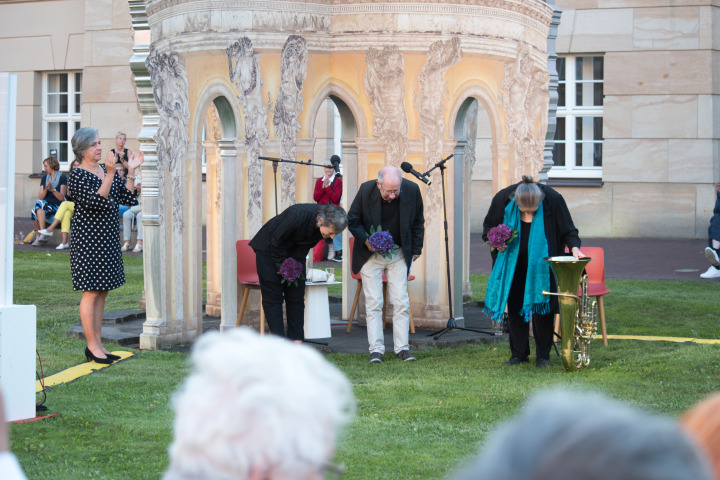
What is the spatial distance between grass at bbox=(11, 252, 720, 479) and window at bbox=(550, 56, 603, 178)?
11.3m

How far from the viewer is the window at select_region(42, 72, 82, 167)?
88.1 ft

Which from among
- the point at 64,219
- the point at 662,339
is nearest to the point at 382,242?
the point at 662,339

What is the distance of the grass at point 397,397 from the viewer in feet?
19.5

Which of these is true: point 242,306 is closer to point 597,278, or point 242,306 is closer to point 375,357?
point 375,357

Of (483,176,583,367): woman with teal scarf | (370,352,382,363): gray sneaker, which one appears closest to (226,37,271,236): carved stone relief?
(370,352,382,363): gray sneaker

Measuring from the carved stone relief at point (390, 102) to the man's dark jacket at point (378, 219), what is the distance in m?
1.72

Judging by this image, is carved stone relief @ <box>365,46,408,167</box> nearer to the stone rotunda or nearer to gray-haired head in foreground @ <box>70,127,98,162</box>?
the stone rotunda

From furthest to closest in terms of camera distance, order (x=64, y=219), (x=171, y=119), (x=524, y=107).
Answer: (x=64, y=219)
(x=524, y=107)
(x=171, y=119)

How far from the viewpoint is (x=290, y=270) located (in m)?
8.91

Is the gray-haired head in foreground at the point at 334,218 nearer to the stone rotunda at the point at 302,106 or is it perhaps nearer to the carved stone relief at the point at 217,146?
the stone rotunda at the point at 302,106

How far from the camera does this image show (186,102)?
34.8 ft

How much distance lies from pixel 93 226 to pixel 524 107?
5681 mm

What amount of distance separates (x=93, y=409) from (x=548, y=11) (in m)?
7.96

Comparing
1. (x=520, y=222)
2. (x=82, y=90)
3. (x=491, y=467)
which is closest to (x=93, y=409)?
(x=520, y=222)
